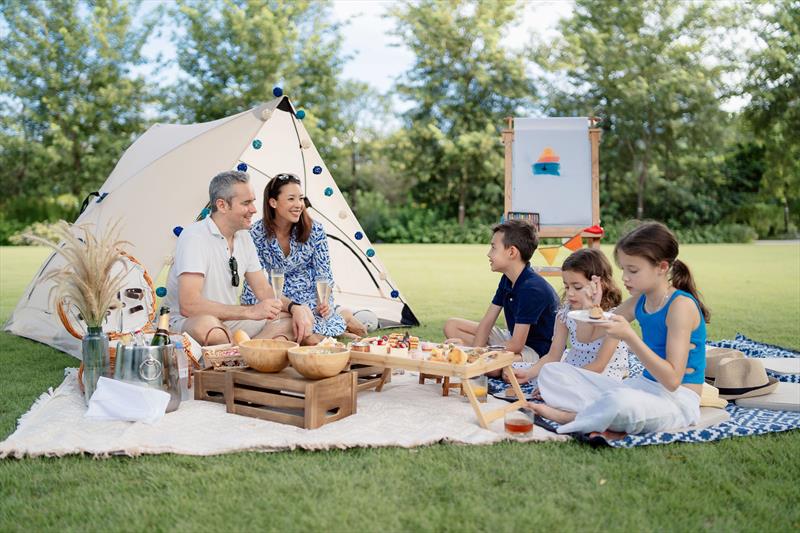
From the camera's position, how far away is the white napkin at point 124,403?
3223 millimetres

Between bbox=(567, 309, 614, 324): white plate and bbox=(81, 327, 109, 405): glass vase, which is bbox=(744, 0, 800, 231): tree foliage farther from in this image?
bbox=(81, 327, 109, 405): glass vase

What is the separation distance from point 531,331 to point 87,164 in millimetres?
25474

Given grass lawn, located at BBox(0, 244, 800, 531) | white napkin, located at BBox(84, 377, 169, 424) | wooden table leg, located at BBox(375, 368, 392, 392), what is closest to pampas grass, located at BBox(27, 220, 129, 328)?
white napkin, located at BBox(84, 377, 169, 424)

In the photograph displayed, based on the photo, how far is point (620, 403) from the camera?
9.55 feet

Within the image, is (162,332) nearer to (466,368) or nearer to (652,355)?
(466,368)

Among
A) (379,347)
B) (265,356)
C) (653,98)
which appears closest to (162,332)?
(265,356)

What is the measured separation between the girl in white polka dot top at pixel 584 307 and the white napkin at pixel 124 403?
1.92m

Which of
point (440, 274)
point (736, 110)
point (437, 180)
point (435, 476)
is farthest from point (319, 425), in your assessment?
point (736, 110)

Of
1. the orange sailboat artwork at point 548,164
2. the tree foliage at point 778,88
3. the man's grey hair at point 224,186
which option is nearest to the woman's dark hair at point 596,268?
the man's grey hair at point 224,186

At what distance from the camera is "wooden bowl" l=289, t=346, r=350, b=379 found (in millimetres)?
3117

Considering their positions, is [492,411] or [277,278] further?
[277,278]

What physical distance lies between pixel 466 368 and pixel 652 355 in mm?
760

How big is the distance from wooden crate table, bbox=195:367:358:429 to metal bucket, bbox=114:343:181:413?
28cm

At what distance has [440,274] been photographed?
39.0 feet
